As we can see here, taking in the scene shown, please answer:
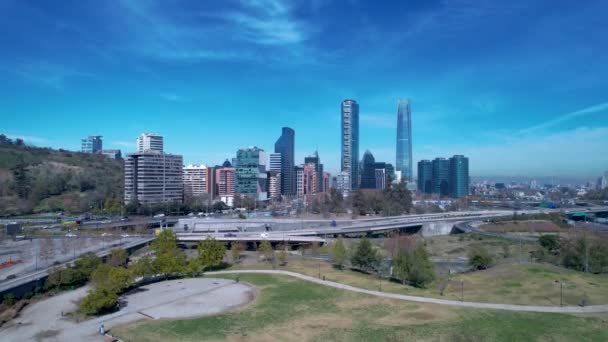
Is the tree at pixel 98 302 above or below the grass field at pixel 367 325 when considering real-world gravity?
above

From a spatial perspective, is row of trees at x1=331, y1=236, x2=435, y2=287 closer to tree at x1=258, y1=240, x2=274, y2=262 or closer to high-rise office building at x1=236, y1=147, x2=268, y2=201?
tree at x1=258, y1=240, x2=274, y2=262

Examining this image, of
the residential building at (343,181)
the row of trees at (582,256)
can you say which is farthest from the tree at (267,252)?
the residential building at (343,181)

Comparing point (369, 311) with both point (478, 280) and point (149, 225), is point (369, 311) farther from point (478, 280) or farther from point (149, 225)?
point (149, 225)

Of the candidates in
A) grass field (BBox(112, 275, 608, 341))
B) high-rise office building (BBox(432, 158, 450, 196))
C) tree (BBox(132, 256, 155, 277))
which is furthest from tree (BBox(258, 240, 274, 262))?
high-rise office building (BBox(432, 158, 450, 196))

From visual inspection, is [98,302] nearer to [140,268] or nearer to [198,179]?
[140,268]

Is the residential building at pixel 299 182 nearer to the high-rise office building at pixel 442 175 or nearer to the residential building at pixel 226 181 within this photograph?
the residential building at pixel 226 181
